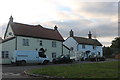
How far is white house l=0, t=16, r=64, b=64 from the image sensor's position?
142 feet

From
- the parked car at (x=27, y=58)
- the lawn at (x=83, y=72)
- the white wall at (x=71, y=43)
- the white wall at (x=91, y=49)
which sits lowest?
the lawn at (x=83, y=72)

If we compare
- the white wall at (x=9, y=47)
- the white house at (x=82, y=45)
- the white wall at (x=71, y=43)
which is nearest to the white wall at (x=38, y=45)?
the white wall at (x=9, y=47)

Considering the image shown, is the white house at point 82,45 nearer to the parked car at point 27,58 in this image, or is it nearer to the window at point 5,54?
the parked car at point 27,58

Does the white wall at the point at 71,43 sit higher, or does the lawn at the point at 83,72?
the white wall at the point at 71,43

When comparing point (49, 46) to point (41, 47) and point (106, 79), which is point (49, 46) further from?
point (106, 79)

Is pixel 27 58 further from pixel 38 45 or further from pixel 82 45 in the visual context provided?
pixel 82 45

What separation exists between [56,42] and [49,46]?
306 cm

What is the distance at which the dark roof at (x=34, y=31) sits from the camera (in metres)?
46.1

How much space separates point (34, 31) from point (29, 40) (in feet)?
13.2

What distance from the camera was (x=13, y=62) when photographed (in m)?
37.9

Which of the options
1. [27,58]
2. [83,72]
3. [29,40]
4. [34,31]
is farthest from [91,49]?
[83,72]

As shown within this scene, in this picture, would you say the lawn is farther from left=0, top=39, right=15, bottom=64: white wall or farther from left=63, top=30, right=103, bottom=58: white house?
left=63, top=30, right=103, bottom=58: white house

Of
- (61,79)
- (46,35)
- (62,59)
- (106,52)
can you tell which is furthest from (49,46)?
(106,52)

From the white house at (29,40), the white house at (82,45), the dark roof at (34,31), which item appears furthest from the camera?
the white house at (82,45)
